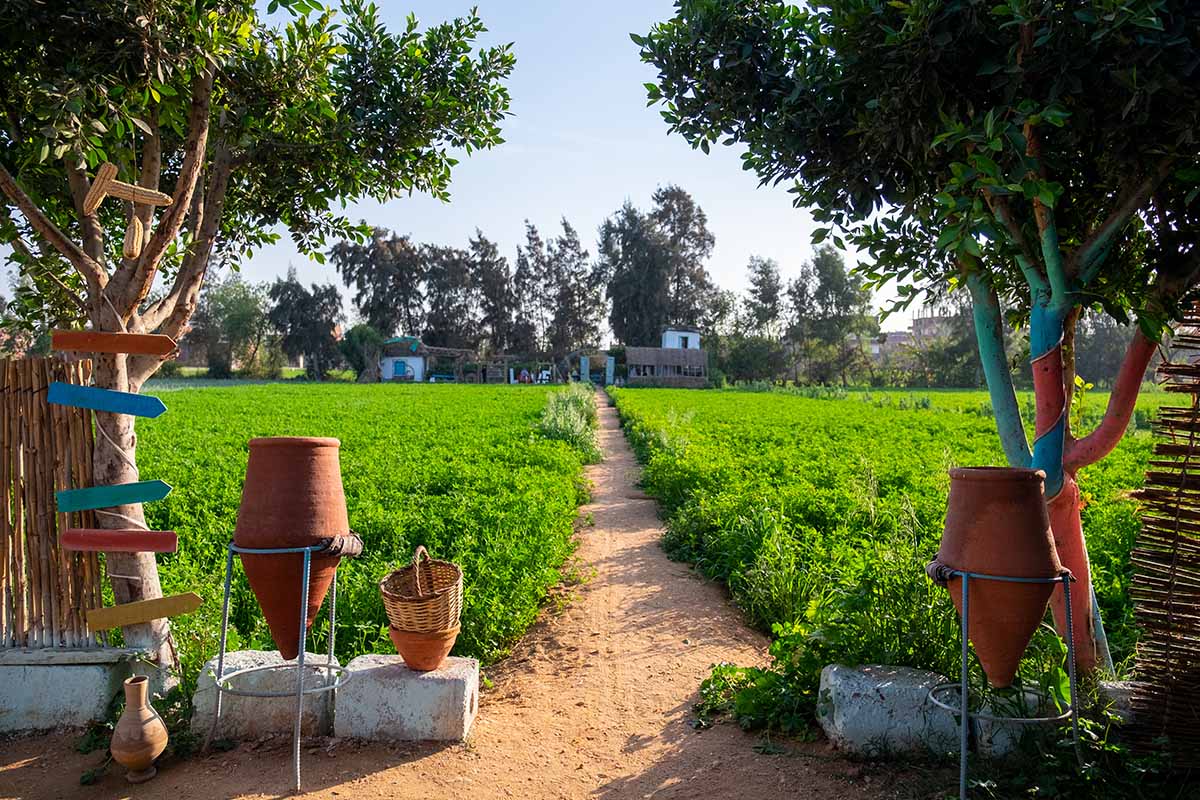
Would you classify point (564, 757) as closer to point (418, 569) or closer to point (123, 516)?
point (418, 569)

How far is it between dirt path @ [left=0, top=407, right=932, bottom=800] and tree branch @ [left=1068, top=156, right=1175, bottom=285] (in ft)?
8.46

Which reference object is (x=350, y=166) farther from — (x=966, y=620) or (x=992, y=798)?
(x=992, y=798)

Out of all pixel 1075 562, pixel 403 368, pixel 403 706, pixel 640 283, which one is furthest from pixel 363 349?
pixel 1075 562

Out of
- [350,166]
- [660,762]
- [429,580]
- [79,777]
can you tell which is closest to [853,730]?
[660,762]

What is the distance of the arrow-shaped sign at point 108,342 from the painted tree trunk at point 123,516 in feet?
0.75

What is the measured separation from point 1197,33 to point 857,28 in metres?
1.25

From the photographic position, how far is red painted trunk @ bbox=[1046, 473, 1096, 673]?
3803 millimetres

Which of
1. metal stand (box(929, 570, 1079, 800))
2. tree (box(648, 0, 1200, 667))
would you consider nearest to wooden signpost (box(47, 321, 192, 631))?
tree (box(648, 0, 1200, 667))

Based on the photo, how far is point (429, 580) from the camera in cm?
448

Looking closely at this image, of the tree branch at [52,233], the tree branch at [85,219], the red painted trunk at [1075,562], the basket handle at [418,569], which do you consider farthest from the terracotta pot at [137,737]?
the red painted trunk at [1075,562]

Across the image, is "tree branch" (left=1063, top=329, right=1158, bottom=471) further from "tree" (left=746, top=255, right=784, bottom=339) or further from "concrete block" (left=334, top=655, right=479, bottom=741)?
"tree" (left=746, top=255, right=784, bottom=339)

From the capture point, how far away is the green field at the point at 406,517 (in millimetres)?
5355

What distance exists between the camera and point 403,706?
158 inches

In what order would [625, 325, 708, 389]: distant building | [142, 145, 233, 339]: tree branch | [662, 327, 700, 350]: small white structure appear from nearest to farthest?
[142, 145, 233, 339]: tree branch → [625, 325, 708, 389]: distant building → [662, 327, 700, 350]: small white structure
